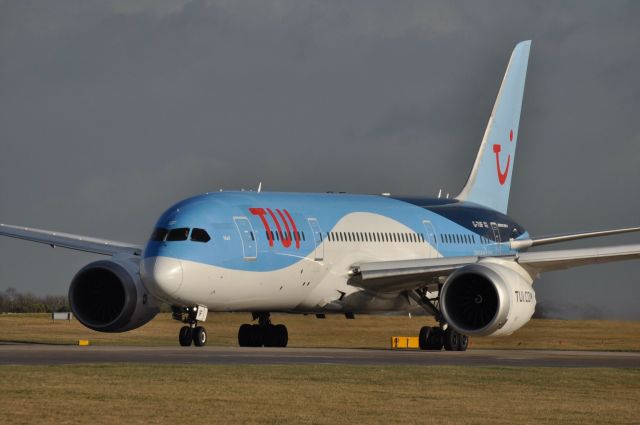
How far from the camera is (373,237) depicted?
135 ft

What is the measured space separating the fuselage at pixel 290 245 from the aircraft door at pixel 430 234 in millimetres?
30

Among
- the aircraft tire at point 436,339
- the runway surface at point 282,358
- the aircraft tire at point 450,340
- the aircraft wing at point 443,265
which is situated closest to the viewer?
the runway surface at point 282,358

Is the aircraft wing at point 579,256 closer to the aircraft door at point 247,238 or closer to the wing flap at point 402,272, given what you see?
the wing flap at point 402,272

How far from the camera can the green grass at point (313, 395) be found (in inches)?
736

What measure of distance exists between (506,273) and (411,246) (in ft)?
23.0

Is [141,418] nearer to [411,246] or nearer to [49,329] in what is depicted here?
[411,246]

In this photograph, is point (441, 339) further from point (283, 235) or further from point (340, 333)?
point (340, 333)

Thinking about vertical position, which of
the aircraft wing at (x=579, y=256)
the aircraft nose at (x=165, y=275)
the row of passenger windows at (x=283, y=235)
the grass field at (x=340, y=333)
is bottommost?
the grass field at (x=340, y=333)

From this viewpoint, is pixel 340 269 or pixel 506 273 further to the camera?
pixel 340 269

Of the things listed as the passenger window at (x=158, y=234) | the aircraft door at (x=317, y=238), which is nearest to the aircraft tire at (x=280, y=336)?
the aircraft door at (x=317, y=238)

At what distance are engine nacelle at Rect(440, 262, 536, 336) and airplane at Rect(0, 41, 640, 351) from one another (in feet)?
0.12

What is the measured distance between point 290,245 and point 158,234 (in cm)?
391

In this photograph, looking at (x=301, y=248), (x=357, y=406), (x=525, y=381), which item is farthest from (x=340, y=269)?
(x=357, y=406)

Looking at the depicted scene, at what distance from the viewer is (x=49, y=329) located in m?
51.3
